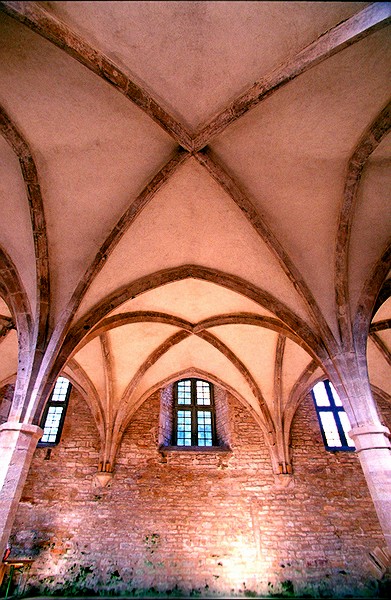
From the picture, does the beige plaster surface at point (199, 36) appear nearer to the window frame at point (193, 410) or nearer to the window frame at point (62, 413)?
the window frame at point (62, 413)

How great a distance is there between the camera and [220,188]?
5.37 meters

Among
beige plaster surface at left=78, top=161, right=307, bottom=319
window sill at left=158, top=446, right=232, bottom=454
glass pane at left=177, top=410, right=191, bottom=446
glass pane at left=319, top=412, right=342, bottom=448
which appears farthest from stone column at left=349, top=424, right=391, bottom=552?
glass pane at left=177, top=410, right=191, bottom=446

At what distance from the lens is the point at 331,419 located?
9508mm

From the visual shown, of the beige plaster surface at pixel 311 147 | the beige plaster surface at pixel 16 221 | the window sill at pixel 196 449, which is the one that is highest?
the beige plaster surface at pixel 311 147

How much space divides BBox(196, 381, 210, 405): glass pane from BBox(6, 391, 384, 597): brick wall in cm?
130

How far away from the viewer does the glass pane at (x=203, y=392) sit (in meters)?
10.0

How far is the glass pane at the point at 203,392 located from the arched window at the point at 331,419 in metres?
3.12

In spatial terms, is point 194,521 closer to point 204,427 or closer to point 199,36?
point 204,427

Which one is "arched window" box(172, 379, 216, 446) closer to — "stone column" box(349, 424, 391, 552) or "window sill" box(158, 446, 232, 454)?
"window sill" box(158, 446, 232, 454)

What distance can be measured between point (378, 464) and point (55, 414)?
7868 mm

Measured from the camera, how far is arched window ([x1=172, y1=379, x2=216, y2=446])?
9266 millimetres

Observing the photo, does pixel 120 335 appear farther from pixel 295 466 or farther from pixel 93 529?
pixel 295 466

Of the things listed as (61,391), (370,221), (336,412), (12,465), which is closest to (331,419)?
(336,412)

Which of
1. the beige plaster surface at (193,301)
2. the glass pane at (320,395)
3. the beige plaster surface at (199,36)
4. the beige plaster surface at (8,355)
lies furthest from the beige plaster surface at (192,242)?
the glass pane at (320,395)
